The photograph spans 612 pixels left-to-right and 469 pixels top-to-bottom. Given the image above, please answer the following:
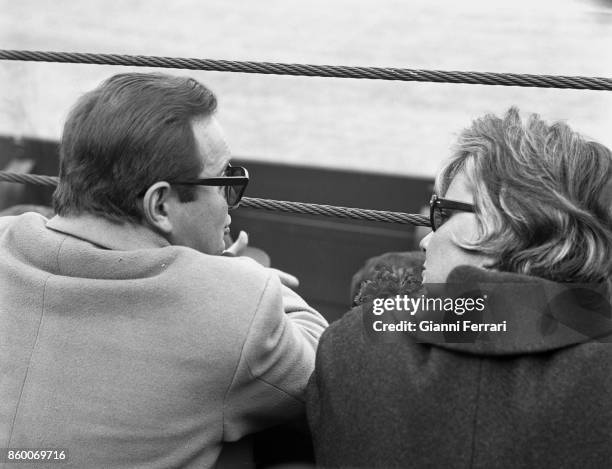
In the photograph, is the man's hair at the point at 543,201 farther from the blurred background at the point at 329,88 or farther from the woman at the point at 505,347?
the blurred background at the point at 329,88

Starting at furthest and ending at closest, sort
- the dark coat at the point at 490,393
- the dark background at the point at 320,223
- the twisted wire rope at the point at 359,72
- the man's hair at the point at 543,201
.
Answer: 1. the dark background at the point at 320,223
2. the twisted wire rope at the point at 359,72
3. the man's hair at the point at 543,201
4. the dark coat at the point at 490,393

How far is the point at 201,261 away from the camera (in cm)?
123

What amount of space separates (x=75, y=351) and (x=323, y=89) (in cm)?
609

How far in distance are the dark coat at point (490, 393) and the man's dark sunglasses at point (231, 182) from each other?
15.2 inches

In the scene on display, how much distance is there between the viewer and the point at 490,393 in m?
1.06

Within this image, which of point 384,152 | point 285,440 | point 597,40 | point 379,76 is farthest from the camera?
point 597,40

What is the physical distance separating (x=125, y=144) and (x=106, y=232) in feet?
0.45

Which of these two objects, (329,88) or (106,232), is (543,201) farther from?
(329,88)

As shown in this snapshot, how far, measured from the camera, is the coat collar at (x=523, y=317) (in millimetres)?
1061

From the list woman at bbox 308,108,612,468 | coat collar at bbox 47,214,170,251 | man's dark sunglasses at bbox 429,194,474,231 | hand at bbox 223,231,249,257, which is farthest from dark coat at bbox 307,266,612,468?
hand at bbox 223,231,249,257

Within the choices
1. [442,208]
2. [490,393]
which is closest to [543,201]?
[442,208]

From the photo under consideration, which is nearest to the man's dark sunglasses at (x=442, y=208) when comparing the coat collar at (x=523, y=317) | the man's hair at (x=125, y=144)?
the coat collar at (x=523, y=317)

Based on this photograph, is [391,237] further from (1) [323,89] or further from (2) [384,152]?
(1) [323,89]

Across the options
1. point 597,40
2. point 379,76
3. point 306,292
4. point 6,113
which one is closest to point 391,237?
point 306,292
